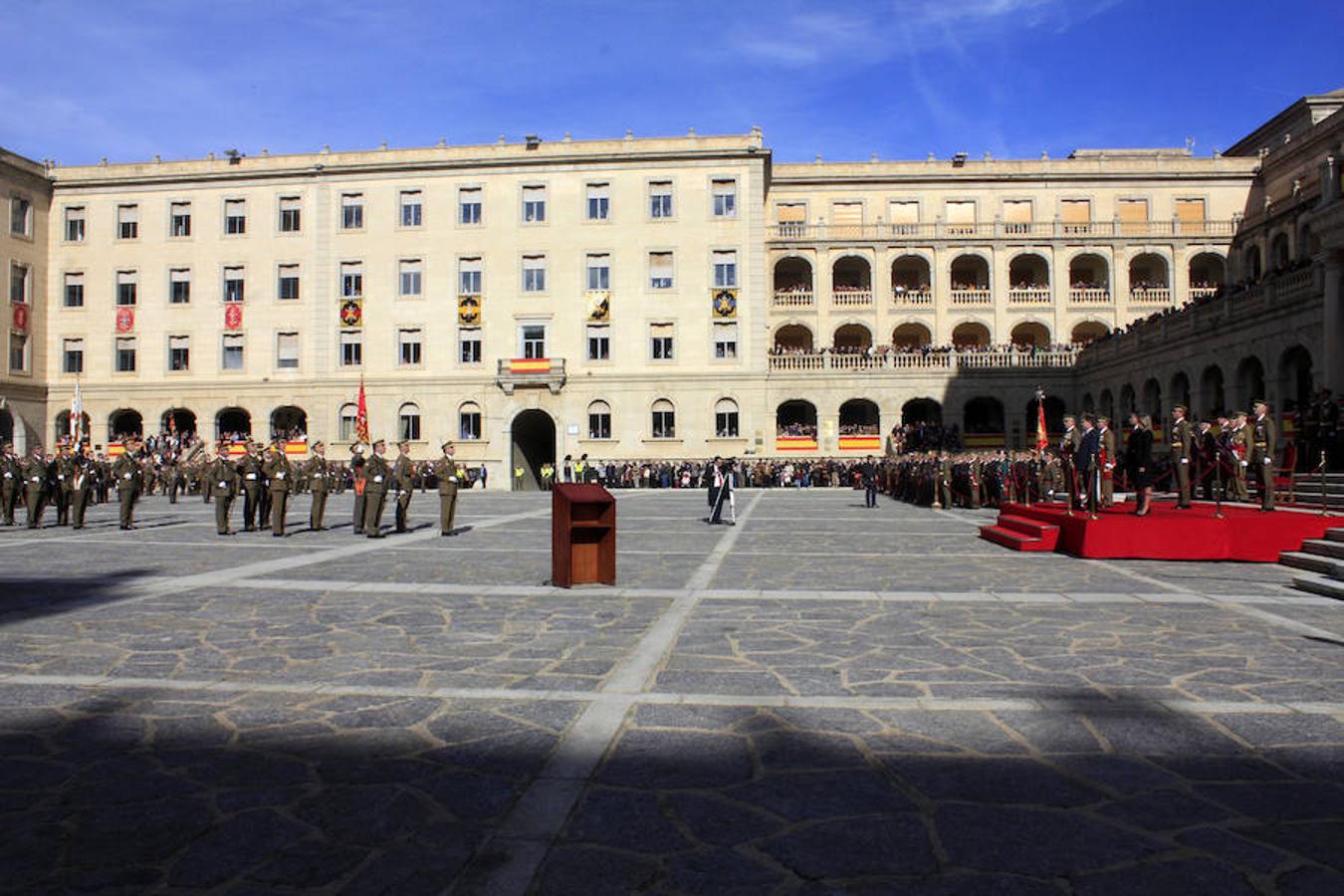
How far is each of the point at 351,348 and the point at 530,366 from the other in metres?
9.68

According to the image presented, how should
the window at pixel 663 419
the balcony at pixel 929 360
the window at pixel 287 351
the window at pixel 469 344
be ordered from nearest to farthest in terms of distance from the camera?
the balcony at pixel 929 360 → the window at pixel 663 419 → the window at pixel 469 344 → the window at pixel 287 351

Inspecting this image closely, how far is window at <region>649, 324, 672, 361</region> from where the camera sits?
45188 mm

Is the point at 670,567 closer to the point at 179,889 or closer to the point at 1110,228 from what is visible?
the point at 179,889

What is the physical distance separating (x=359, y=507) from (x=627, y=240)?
98.3ft

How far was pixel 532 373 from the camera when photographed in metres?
44.8

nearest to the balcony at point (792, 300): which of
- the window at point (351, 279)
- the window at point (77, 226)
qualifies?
the window at point (351, 279)

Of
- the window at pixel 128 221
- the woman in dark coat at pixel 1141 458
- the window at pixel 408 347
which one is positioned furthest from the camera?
the window at pixel 128 221

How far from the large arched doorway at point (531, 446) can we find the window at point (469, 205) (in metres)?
10.3

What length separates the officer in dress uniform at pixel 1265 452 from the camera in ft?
49.5

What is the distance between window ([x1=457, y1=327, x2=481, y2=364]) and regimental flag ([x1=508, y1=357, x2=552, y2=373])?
2.17m

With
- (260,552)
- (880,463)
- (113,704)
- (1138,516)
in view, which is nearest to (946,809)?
(113,704)

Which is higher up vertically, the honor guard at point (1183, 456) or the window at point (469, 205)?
the window at point (469, 205)

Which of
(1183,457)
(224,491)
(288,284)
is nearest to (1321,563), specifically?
(1183,457)

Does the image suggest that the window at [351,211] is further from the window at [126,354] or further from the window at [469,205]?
the window at [126,354]
